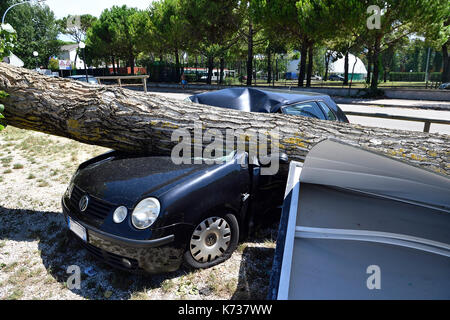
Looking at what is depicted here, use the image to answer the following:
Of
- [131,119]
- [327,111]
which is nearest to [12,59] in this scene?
[131,119]

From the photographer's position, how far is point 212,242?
2809 mm

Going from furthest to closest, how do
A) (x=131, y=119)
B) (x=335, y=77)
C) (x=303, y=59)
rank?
(x=335, y=77) < (x=303, y=59) < (x=131, y=119)

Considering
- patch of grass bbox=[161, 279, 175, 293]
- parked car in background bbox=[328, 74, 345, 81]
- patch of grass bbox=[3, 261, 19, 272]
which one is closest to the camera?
patch of grass bbox=[161, 279, 175, 293]

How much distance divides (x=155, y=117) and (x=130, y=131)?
0.33 meters

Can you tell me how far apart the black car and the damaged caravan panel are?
0.70m

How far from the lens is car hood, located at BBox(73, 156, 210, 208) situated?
259cm

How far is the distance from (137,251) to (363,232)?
1706 mm

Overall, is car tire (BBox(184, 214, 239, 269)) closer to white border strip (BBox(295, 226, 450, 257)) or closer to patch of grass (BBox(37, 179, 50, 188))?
white border strip (BBox(295, 226, 450, 257))

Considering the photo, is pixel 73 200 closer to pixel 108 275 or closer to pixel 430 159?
pixel 108 275

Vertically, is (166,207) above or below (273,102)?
below

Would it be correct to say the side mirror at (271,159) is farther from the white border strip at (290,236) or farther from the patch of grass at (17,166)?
the patch of grass at (17,166)

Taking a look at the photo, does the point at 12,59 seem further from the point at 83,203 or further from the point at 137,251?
the point at 137,251

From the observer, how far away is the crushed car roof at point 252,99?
4.00 metres

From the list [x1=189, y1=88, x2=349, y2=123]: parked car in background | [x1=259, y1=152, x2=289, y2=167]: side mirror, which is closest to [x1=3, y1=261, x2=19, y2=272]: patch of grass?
[x1=259, y1=152, x2=289, y2=167]: side mirror
